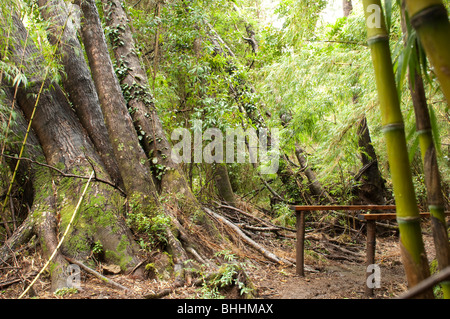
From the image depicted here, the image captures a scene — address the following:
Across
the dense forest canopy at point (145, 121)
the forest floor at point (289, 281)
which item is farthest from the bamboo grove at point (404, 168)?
the forest floor at point (289, 281)

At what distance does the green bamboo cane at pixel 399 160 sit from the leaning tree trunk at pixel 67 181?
2.52 m

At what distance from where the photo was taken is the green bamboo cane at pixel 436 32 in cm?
76

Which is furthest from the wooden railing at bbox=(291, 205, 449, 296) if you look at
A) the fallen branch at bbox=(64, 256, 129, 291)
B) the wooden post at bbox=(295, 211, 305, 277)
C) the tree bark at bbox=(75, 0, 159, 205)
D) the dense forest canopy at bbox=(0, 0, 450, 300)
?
the fallen branch at bbox=(64, 256, 129, 291)

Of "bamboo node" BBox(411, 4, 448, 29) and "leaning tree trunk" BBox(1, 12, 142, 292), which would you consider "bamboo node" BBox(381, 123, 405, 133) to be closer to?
"bamboo node" BBox(411, 4, 448, 29)

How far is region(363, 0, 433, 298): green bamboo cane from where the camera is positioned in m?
0.97

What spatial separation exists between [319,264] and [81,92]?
391 cm

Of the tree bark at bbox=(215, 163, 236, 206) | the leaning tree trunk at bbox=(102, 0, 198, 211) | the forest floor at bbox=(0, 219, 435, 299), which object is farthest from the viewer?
the tree bark at bbox=(215, 163, 236, 206)

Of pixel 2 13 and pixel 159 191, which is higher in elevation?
pixel 2 13

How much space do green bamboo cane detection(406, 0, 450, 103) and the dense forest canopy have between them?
274 millimetres

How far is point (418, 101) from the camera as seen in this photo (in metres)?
1.07

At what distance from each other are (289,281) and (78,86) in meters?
3.36

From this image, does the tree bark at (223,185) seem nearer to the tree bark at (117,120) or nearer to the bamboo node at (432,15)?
the tree bark at (117,120)
